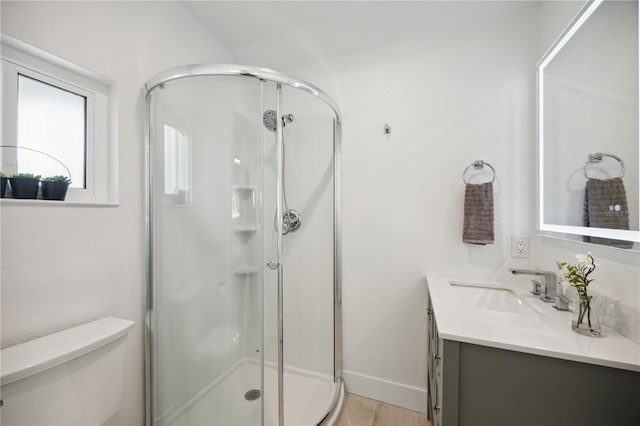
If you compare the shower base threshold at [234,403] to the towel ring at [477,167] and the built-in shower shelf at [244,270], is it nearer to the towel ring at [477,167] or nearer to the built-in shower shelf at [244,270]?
the built-in shower shelf at [244,270]

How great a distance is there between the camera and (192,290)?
130 cm

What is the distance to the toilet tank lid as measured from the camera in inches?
31.9

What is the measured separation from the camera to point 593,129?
1.07 meters

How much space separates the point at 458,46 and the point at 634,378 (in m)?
1.79

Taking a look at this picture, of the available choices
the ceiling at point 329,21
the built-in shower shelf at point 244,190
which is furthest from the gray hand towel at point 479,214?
the built-in shower shelf at point 244,190

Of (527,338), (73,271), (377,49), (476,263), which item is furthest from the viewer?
(377,49)

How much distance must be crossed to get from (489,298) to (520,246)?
0.42 m

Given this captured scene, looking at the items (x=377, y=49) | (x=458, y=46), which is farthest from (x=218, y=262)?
(x=458, y=46)

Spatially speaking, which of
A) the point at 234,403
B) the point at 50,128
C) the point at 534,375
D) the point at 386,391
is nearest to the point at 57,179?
the point at 50,128

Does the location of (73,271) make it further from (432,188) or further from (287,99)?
(432,188)

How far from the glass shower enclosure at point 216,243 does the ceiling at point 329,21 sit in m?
0.60

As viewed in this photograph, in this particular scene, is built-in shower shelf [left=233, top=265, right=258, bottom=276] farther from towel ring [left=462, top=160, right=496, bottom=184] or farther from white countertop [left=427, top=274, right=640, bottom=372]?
towel ring [left=462, top=160, right=496, bottom=184]

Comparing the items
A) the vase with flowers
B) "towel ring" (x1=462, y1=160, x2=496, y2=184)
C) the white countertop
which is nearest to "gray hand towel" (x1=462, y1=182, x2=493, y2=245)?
"towel ring" (x1=462, y1=160, x2=496, y2=184)

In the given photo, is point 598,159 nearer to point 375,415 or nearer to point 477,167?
point 477,167
